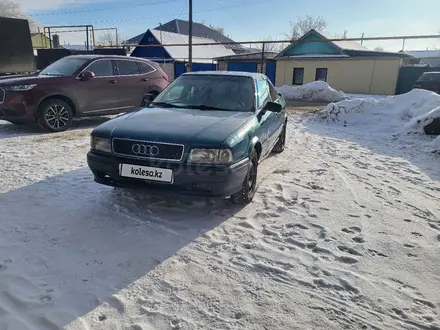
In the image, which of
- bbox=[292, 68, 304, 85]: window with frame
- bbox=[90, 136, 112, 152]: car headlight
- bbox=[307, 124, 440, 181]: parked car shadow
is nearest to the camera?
bbox=[90, 136, 112, 152]: car headlight

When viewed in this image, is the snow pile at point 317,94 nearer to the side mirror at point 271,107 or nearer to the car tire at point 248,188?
the side mirror at point 271,107

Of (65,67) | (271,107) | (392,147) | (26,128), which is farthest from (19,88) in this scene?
(392,147)

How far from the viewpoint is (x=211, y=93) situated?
443cm

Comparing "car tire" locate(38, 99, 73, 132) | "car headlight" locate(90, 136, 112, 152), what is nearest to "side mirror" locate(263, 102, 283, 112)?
"car headlight" locate(90, 136, 112, 152)

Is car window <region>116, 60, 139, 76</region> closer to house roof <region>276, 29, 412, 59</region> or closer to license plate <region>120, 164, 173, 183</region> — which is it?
license plate <region>120, 164, 173, 183</region>

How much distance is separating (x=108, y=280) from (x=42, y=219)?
1343 mm

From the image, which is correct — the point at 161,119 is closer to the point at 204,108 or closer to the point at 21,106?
the point at 204,108

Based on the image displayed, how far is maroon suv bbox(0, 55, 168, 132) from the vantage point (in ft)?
22.5

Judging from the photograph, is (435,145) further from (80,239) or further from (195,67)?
(195,67)

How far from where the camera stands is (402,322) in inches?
84.4

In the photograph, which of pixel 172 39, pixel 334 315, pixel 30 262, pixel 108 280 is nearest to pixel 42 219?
pixel 30 262

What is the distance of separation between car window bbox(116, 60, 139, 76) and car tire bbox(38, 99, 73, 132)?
1649mm

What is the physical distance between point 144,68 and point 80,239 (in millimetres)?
6799

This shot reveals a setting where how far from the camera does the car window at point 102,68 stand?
7922 mm
